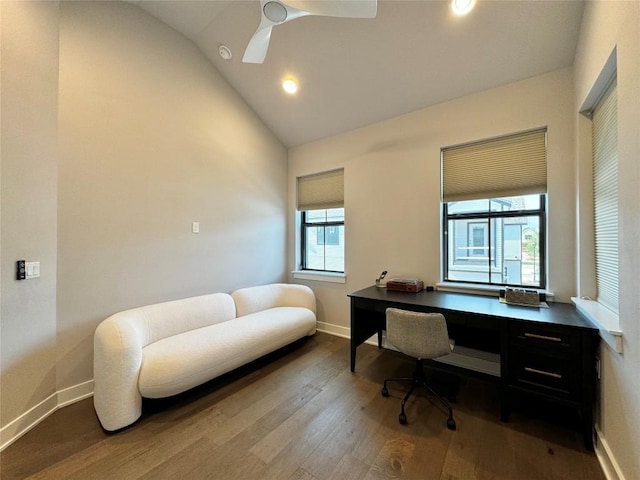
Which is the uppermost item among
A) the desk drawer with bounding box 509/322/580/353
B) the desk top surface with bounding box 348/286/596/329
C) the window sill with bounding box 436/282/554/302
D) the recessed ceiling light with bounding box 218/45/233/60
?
the recessed ceiling light with bounding box 218/45/233/60

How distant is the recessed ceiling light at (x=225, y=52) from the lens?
2943 millimetres

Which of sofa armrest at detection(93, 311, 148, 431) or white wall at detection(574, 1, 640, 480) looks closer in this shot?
white wall at detection(574, 1, 640, 480)

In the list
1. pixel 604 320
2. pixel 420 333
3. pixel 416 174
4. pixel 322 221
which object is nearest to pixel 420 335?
pixel 420 333

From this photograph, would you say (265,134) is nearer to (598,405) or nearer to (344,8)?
(344,8)

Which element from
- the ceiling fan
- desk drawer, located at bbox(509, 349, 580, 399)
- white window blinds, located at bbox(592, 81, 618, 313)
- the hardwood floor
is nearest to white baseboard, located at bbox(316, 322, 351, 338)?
the hardwood floor

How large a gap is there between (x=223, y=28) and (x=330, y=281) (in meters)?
3.25

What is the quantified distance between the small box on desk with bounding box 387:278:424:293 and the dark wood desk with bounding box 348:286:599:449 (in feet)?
1.33

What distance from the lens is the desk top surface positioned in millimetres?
1790

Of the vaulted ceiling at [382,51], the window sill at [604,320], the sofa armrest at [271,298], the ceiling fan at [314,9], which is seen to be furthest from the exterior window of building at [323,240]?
the window sill at [604,320]

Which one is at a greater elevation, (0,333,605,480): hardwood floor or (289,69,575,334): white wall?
(289,69,575,334): white wall

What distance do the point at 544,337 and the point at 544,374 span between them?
25 centimetres

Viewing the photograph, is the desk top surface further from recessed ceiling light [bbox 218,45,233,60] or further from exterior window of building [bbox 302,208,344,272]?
recessed ceiling light [bbox 218,45,233,60]

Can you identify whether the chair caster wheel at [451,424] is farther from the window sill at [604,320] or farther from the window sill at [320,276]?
the window sill at [320,276]

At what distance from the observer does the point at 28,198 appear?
1.82 metres
